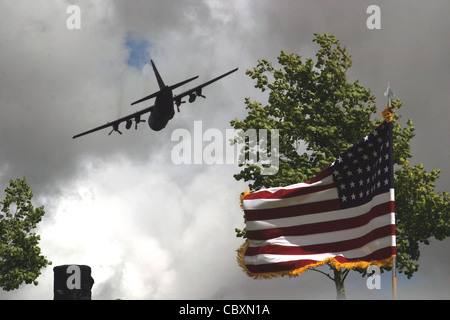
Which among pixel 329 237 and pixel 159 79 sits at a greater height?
pixel 159 79

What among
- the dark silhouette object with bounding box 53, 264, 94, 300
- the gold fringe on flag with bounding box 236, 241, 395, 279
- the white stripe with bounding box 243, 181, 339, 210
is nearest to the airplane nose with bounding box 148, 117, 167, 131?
the dark silhouette object with bounding box 53, 264, 94, 300

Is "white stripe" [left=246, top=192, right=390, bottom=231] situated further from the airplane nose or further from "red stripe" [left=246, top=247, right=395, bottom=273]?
the airplane nose

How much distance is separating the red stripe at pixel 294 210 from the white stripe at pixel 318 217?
76mm

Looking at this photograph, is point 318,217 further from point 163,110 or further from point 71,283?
point 163,110

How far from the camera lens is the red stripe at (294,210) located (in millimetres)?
16172

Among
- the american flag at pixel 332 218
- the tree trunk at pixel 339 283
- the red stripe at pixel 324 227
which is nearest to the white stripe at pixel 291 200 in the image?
the american flag at pixel 332 218

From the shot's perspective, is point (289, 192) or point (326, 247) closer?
point (326, 247)

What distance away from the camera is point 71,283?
17.3m

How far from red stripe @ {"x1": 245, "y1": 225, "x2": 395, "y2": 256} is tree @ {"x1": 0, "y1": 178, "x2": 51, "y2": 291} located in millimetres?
30303

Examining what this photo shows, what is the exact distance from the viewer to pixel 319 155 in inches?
1184

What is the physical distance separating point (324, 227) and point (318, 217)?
28cm

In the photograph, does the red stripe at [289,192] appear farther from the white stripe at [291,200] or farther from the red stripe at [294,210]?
the red stripe at [294,210]

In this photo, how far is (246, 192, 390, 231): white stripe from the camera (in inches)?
604

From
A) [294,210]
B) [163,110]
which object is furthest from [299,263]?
[163,110]
